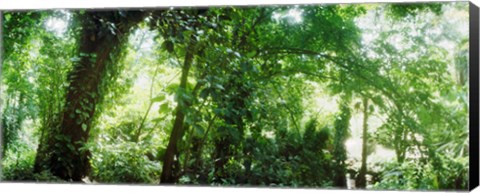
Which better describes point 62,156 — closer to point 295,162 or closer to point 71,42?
point 71,42

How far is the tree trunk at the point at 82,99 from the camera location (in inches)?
219

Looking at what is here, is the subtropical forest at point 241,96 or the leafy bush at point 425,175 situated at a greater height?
the subtropical forest at point 241,96

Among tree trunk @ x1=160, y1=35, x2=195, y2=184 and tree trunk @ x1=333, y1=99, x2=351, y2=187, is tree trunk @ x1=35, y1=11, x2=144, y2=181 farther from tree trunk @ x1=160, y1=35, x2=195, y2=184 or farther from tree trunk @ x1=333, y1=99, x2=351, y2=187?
tree trunk @ x1=333, y1=99, x2=351, y2=187

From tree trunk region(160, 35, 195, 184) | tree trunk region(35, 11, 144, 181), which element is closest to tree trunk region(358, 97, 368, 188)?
tree trunk region(160, 35, 195, 184)

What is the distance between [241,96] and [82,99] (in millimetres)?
1270

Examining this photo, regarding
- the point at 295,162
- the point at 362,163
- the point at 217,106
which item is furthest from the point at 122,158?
the point at 362,163

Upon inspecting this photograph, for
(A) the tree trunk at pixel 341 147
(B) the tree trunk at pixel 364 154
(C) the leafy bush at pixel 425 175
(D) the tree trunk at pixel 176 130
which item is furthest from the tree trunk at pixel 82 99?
(C) the leafy bush at pixel 425 175

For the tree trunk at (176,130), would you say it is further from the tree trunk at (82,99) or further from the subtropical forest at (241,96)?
the tree trunk at (82,99)

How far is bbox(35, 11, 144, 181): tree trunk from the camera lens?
5562 mm

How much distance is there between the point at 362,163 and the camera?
5109 millimetres

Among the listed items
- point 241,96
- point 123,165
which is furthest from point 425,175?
point 123,165

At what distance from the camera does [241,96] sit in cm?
521

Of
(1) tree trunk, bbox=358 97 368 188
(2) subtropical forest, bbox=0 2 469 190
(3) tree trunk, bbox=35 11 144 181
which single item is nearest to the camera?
(2) subtropical forest, bbox=0 2 469 190

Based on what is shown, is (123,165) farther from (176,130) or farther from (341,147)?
(341,147)
